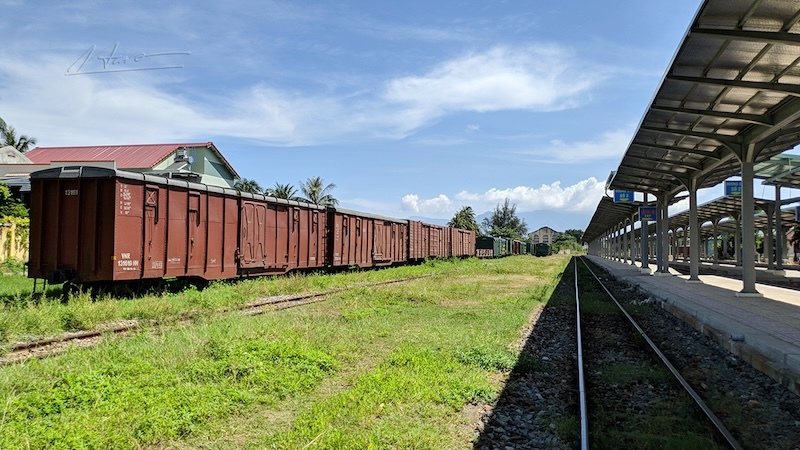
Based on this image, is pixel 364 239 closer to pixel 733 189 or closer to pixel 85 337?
pixel 733 189

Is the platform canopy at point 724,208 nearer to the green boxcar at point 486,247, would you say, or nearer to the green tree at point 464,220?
the green boxcar at point 486,247

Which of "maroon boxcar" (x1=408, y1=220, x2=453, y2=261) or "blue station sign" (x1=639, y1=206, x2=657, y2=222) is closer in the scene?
"blue station sign" (x1=639, y1=206, x2=657, y2=222)

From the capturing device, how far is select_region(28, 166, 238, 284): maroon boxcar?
41.1 feet

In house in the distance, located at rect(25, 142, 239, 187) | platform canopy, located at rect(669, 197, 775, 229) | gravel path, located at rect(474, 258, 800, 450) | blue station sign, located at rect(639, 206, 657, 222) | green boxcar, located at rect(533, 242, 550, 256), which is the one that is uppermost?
house in the distance, located at rect(25, 142, 239, 187)

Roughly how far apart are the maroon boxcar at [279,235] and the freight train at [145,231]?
4 centimetres

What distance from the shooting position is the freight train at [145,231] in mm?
12586

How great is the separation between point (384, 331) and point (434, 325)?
4.40 feet

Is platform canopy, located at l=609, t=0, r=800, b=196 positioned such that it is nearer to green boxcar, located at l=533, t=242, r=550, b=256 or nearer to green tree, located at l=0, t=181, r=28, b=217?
green tree, located at l=0, t=181, r=28, b=217

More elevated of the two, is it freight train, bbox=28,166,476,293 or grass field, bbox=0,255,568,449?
freight train, bbox=28,166,476,293

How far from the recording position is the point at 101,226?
12.6 metres

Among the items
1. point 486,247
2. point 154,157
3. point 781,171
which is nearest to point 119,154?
point 154,157

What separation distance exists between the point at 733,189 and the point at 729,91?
1650 cm

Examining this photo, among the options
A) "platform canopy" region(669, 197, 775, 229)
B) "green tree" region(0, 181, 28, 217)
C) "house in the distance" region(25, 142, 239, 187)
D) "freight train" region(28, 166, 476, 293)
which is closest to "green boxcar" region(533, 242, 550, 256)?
"platform canopy" region(669, 197, 775, 229)

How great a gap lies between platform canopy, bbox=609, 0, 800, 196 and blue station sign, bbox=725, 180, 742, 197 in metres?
7.54
